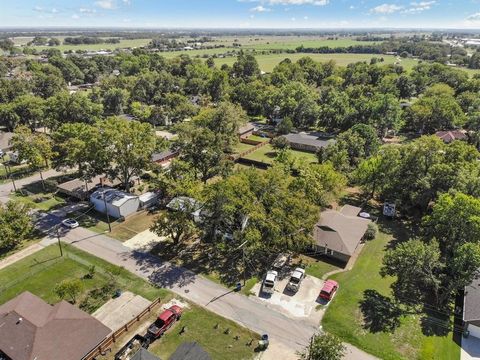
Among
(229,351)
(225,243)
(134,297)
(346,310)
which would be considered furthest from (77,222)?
(346,310)

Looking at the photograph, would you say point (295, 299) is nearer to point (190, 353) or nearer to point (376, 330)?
point (376, 330)

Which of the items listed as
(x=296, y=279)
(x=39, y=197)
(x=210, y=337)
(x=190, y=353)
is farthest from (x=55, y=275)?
A: (x=296, y=279)

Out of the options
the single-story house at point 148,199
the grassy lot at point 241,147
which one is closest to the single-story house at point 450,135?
the grassy lot at point 241,147

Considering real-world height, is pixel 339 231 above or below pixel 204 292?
above

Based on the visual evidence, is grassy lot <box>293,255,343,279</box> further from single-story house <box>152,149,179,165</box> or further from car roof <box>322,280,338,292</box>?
single-story house <box>152,149,179,165</box>

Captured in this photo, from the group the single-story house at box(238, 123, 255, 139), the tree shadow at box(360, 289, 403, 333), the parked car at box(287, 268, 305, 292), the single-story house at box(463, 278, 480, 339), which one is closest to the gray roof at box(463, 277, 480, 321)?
the single-story house at box(463, 278, 480, 339)

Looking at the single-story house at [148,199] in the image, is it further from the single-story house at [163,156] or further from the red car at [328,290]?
the red car at [328,290]

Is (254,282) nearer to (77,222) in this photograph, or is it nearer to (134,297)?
(134,297)
